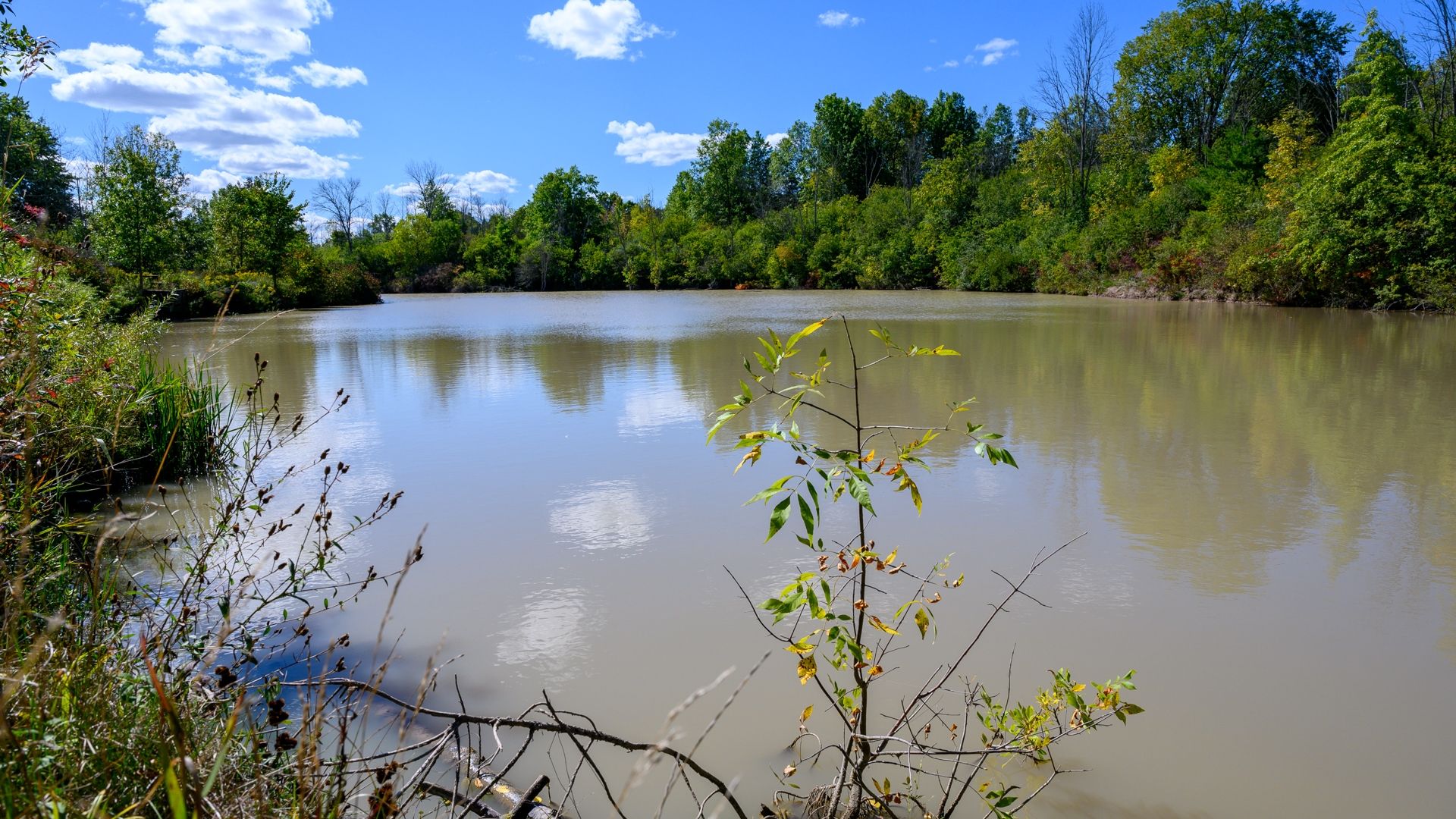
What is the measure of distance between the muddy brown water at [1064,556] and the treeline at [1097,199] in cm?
1018

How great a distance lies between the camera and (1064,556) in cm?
424

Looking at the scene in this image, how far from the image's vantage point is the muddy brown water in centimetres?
267

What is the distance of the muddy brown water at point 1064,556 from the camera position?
2670 mm

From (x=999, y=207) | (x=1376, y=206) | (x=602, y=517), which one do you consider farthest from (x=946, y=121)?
(x=602, y=517)

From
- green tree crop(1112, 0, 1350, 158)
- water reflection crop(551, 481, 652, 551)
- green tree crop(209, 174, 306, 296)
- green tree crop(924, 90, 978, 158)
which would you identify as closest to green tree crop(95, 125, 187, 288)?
green tree crop(209, 174, 306, 296)

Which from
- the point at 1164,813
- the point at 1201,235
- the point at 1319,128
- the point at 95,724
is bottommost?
the point at 1164,813

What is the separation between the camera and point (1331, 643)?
3.27 meters

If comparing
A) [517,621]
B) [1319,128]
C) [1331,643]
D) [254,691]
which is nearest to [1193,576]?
[1331,643]

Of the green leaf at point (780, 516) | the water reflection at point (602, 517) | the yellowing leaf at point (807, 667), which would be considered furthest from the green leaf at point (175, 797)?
the water reflection at point (602, 517)

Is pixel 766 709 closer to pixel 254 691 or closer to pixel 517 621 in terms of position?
pixel 517 621

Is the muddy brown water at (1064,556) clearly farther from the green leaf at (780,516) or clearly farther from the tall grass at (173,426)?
the green leaf at (780,516)

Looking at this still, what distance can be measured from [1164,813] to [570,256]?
53142 millimetres

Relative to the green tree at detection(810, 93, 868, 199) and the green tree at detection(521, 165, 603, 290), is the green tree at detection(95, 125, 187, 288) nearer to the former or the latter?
the green tree at detection(521, 165, 603, 290)

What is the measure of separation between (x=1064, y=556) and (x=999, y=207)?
3770 centimetres
